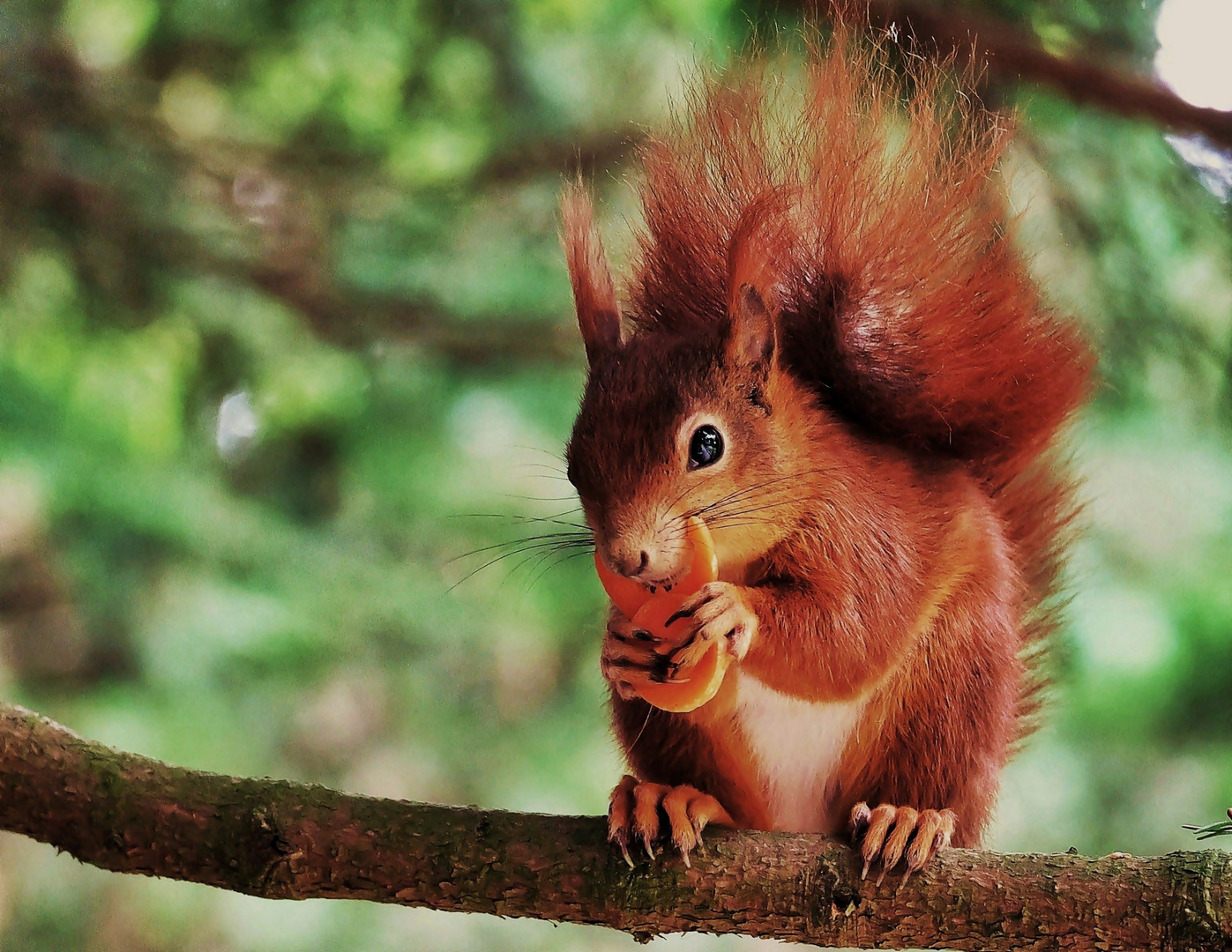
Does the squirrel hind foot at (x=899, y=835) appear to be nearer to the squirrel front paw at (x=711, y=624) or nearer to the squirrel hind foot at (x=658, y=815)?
the squirrel hind foot at (x=658, y=815)

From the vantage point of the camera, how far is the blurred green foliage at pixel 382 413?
76.0 inches

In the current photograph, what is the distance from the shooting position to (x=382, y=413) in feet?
6.80

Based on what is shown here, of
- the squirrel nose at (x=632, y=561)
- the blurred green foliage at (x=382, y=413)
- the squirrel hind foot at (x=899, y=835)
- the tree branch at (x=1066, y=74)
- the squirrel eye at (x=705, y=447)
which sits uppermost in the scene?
the tree branch at (x=1066, y=74)

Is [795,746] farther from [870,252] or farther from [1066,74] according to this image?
[1066,74]

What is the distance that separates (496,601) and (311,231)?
709 mm

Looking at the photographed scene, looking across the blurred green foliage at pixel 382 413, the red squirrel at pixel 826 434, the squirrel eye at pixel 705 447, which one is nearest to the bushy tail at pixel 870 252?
the red squirrel at pixel 826 434

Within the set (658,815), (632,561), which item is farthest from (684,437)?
(658,815)

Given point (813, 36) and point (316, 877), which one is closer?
point (316, 877)

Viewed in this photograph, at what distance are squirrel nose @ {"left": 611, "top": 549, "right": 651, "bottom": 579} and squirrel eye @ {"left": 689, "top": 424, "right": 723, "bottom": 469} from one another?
107 millimetres

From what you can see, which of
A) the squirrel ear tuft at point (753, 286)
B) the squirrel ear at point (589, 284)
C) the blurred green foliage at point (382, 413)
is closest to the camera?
the squirrel ear tuft at point (753, 286)

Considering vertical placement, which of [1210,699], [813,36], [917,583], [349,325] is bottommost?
[917,583]

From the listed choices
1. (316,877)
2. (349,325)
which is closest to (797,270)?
(316,877)

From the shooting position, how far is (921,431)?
1.32 meters

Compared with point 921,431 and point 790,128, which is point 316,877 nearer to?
point 921,431
